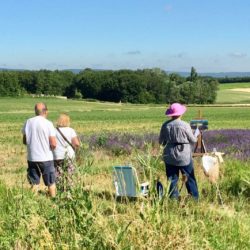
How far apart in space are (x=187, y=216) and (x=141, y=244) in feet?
3.37

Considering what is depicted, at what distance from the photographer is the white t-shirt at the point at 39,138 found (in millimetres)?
8117

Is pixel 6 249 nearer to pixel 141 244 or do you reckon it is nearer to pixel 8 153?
pixel 141 244

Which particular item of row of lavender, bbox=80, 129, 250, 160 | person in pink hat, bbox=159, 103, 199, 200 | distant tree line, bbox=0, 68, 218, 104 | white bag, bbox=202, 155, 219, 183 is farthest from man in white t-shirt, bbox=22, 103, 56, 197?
distant tree line, bbox=0, 68, 218, 104

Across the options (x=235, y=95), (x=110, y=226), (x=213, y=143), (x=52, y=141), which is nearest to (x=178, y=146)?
(x=52, y=141)

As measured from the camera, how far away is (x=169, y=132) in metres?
7.62

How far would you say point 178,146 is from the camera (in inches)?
300

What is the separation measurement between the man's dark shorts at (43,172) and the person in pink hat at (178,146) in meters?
1.87

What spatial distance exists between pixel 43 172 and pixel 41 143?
47cm

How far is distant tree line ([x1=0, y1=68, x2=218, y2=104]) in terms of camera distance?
100500 millimetres

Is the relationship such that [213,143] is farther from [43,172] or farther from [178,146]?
[43,172]

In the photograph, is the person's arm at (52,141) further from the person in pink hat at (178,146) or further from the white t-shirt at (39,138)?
the person in pink hat at (178,146)

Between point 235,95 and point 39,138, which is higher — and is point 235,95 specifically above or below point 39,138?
below

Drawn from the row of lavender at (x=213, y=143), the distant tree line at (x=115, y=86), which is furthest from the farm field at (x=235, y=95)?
the row of lavender at (x=213, y=143)

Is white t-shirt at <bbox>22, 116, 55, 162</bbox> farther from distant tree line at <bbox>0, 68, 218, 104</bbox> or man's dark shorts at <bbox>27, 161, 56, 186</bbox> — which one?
distant tree line at <bbox>0, 68, 218, 104</bbox>
